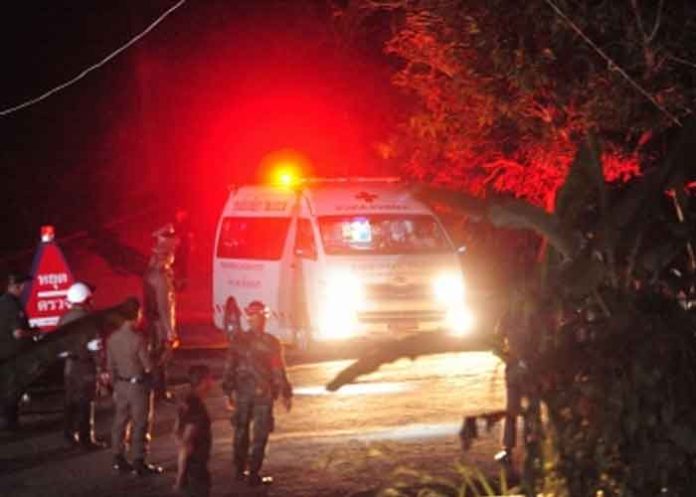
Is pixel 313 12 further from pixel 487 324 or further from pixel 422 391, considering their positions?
pixel 487 324

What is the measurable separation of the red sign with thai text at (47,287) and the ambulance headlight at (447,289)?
5.10m

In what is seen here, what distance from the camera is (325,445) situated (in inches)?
480

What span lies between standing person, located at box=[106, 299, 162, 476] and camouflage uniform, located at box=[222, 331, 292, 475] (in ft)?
3.06

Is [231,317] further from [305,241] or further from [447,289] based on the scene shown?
[447,289]

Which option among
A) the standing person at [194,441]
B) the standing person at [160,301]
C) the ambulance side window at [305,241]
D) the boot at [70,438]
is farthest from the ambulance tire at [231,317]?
the standing person at [194,441]

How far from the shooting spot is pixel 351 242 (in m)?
18.0

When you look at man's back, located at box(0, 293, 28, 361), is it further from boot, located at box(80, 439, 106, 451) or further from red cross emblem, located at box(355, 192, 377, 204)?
red cross emblem, located at box(355, 192, 377, 204)

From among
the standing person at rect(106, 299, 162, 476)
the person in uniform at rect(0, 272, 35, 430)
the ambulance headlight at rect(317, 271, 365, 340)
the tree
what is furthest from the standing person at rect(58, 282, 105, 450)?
the ambulance headlight at rect(317, 271, 365, 340)

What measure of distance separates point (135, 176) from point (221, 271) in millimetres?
15942

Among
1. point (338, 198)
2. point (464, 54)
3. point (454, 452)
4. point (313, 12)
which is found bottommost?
point (454, 452)

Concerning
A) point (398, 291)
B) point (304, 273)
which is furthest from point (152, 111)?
point (398, 291)

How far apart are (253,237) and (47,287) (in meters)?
4.55

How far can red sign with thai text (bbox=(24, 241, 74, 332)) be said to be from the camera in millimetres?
15477

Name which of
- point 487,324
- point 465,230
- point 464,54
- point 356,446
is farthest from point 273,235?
point 487,324
